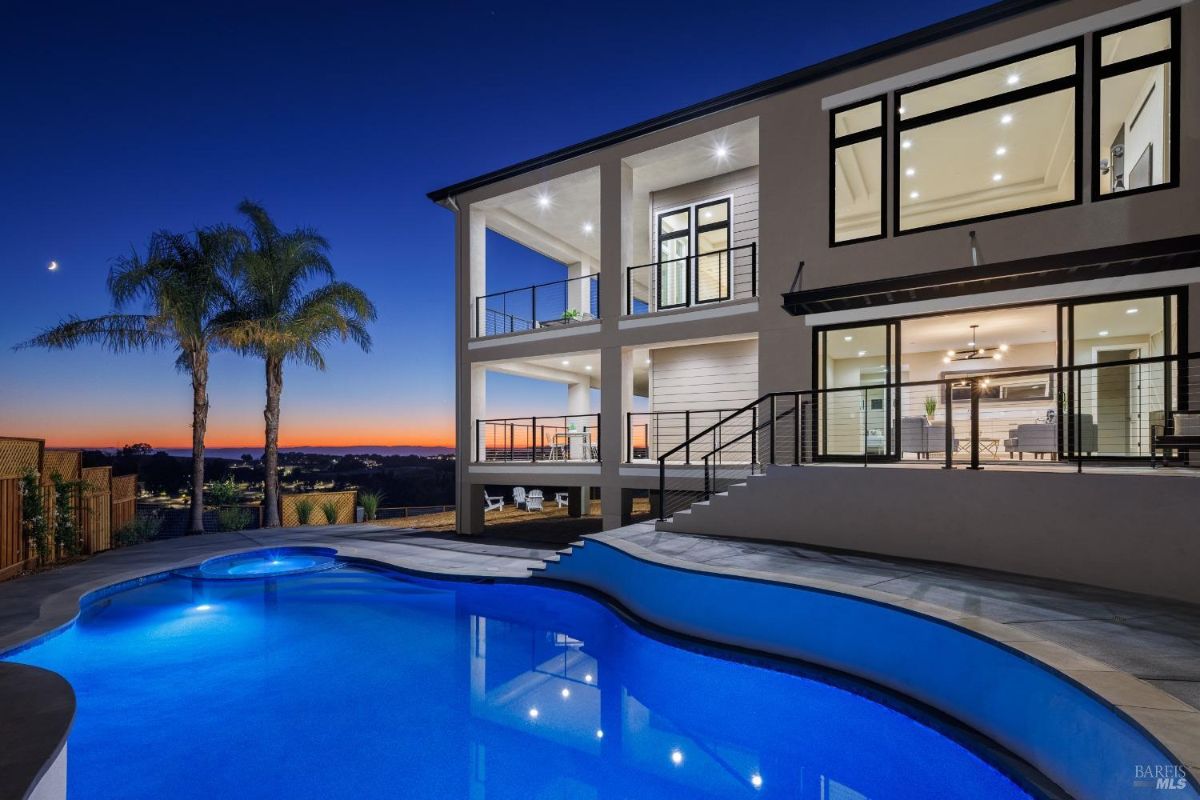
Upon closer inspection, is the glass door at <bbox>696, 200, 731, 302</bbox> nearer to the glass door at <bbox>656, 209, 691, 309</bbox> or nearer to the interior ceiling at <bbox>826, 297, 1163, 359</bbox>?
the glass door at <bbox>656, 209, 691, 309</bbox>

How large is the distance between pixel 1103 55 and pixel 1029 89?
1022mm

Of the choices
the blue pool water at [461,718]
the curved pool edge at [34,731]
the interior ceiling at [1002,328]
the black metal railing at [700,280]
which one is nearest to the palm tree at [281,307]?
the blue pool water at [461,718]

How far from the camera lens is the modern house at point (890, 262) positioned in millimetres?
8016

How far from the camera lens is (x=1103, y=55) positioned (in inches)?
335

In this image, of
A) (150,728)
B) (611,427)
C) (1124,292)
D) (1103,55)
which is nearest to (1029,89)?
(1103,55)

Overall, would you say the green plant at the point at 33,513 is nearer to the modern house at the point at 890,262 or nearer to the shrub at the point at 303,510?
the shrub at the point at 303,510

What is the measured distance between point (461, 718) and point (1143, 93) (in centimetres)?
1313

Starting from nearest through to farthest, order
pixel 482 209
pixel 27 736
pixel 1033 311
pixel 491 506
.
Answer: pixel 27 736 < pixel 1033 311 < pixel 482 209 < pixel 491 506

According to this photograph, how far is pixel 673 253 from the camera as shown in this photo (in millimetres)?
14359

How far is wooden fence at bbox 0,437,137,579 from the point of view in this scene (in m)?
9.21

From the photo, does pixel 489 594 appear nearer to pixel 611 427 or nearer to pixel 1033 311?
pixel 611 427

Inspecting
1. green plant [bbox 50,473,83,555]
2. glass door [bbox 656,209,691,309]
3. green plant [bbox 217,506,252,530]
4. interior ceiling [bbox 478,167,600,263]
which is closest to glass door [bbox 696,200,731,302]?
glass door [bbox 656,209,691,309]

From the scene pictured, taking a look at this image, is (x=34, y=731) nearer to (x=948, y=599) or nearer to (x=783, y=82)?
(x=948, y=599)

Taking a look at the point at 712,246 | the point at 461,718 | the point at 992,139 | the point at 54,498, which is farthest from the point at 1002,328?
the point at 54,498
